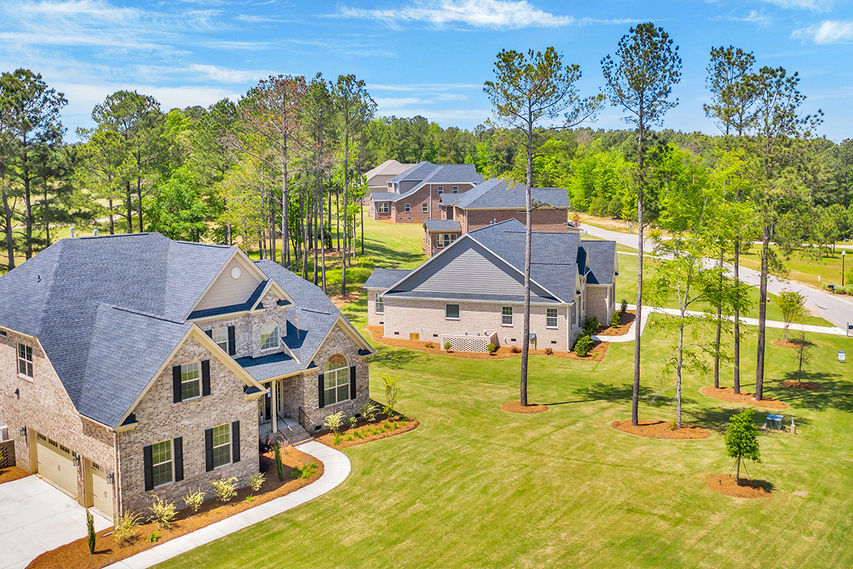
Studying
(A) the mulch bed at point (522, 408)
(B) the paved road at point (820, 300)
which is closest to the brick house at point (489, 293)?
(B) the paved road at point (820, 300)

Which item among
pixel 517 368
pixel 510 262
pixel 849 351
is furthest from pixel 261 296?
pixel 849 351

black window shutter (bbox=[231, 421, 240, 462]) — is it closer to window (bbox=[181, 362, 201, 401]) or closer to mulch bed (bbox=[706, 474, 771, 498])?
window (bbox=[181, 362, 201, 401])

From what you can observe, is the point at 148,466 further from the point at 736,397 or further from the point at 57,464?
the point at 736,397

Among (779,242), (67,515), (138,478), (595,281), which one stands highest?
(779,242)

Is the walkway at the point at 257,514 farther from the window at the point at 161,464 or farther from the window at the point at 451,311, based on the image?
the window at the point at 451,311

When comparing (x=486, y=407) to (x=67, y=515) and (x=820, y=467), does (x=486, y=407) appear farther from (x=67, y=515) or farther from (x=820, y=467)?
(x=67, y=515)

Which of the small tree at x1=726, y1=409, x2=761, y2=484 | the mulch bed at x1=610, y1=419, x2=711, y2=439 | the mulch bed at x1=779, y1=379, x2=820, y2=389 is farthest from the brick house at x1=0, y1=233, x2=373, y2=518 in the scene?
the mulch bed at x1=779, y1=379, x2=820, y2=389
